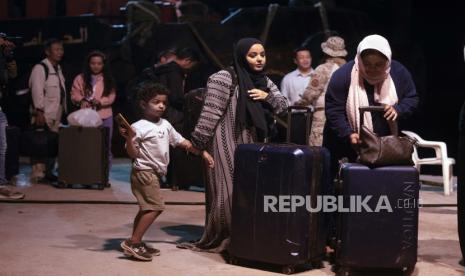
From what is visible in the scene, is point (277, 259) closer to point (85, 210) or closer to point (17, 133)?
point (85, 210)

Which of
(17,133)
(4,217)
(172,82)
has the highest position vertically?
(172,82)

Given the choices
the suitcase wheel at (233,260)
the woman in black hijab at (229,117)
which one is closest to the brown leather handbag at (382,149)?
the woman in black hijab at (229,117)

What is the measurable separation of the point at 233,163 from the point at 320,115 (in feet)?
8.82

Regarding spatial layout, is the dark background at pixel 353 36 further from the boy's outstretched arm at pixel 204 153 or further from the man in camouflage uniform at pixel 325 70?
the boy's outstretched arm at pixel 204 153

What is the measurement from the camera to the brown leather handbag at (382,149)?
17.1 ft

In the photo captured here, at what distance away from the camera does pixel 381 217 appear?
5.24 m

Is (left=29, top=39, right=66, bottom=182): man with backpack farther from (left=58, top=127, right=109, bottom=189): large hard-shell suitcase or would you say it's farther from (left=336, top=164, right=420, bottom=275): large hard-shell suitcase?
(left=336, top=164, right=420, bottom=275): large hard-shell suitcase

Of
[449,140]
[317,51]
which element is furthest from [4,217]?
[449,140]

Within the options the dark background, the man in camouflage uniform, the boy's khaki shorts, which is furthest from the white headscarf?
the dark background

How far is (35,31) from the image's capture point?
12.9 m

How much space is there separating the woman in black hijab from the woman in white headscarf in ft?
1.62

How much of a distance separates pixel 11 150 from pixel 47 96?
0.70 metres

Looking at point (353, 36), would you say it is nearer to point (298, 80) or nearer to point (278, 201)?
point (298, 80)
